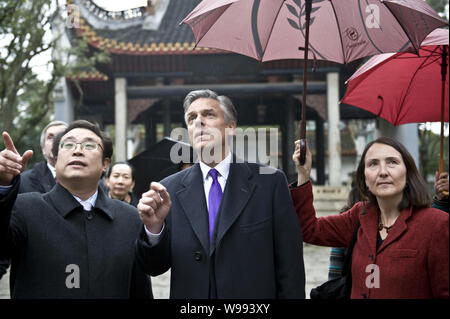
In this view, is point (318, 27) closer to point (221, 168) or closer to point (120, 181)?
point (221, 168)

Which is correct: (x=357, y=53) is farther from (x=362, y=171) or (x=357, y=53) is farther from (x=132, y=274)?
(x=132, y=274)

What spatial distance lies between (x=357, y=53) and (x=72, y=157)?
170cm

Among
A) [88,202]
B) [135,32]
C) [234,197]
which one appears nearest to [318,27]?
[234,197]

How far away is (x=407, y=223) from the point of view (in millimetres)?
2354

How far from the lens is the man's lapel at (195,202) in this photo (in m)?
2.34

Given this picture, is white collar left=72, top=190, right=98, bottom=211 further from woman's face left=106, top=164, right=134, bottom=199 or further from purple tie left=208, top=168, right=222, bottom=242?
woman's face left=106, top=164, right=134, bottom=199

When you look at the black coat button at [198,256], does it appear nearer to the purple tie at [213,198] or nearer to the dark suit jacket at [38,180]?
the purple tie at [213,198]

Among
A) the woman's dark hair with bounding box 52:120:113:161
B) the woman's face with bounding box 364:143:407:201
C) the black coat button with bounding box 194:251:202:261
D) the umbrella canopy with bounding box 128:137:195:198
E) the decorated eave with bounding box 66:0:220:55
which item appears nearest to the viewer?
the black coat button with bounding box 194:251:202:261

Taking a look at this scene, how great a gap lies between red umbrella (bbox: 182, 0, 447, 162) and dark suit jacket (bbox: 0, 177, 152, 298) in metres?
Answer: 1.15

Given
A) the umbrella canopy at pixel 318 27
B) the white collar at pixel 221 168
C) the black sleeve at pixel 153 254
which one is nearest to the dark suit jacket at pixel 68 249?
the black sleeve at pixel 153 254

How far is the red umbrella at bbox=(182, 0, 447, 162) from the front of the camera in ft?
9.39

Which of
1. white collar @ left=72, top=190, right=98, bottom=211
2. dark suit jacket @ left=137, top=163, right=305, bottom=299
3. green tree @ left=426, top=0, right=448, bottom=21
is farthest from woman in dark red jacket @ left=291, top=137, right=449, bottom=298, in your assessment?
green tree @ left=426, top=0, right=448, bottom=21

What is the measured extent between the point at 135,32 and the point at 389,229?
9793mm

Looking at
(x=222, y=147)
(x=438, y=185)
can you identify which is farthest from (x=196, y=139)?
(x=438, y=185)
